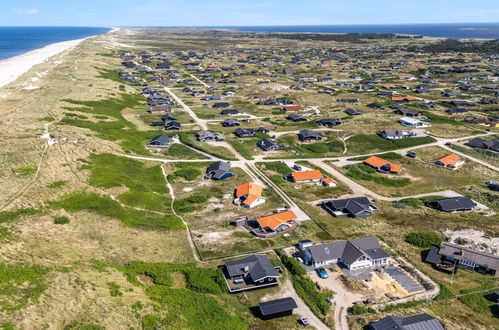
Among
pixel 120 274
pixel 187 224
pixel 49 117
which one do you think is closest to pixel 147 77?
pixel 49 117

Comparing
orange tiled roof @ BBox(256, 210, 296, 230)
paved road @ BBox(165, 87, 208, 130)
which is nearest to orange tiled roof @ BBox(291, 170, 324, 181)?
orange tiled roof @ BBox(256, 210, 296, 230)

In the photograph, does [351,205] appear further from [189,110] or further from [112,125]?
[189,110]

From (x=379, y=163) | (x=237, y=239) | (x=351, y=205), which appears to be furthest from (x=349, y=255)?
(x=379, y=163)

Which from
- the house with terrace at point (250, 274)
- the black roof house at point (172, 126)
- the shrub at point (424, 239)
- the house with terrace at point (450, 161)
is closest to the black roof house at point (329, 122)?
the house with terrace at point (450, 161)

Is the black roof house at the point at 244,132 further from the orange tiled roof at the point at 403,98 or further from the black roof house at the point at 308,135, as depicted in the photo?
the orange tiled roof at the point at 403,98

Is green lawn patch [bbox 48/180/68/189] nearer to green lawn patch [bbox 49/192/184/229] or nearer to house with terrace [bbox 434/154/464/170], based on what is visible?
green lawn patch [bbox 49/192/184/229]
